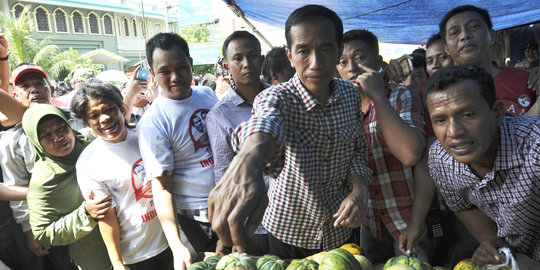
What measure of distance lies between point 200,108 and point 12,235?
2.05 m

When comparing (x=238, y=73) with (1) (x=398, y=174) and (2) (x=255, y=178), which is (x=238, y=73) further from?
(2) (x=255, y=178)

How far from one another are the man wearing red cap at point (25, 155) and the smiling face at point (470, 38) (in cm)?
322

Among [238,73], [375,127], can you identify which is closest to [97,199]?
[238,73]

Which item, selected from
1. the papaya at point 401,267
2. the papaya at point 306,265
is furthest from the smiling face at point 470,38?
the papaya at point 306,265

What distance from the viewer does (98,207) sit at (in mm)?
2195

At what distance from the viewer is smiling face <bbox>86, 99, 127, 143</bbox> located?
236 centimetres

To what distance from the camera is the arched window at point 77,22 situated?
85.0ft

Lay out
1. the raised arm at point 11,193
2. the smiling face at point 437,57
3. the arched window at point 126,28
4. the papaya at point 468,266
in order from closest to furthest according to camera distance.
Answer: the papaya at point 468,266, the raised arm at point 11,193, the smiling face at point 437,57, the arched window at point 126,28

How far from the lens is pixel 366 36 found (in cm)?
211

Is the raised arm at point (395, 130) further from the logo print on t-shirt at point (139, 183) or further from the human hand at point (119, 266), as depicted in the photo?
the human hand at point (119, 266)

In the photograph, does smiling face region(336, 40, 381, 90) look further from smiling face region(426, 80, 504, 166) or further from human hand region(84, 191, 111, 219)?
human hand region(84, 191, 111, 219)

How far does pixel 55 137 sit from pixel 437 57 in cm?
300

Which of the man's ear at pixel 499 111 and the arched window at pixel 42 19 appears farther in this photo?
the arched window at pixel 42 19

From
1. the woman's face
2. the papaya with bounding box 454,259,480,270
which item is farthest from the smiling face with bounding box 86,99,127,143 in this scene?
the papaya with bounding box 454,259,480,270
